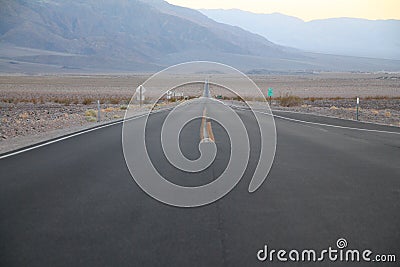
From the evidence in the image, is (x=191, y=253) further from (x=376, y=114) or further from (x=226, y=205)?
(x=376, y=114)

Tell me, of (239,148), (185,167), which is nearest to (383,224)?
(185,167)

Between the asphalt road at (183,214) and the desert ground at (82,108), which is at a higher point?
the asphalt road at (183,214)

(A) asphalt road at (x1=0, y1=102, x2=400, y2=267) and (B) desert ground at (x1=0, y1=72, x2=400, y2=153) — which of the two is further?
(B) desert ground at (x1=0, y1=72, x2=400, y2=153)

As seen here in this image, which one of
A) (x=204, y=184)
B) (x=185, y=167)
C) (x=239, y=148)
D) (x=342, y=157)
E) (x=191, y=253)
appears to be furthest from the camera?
(x=239, y=148)

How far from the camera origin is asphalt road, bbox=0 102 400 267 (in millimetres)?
5367

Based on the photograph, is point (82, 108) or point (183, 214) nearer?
point (183, 214)

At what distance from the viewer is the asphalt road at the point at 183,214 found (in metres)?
5.37

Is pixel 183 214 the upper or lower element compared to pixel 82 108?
upper

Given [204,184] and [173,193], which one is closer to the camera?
[173,193]

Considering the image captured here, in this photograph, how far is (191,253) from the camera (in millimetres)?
5301

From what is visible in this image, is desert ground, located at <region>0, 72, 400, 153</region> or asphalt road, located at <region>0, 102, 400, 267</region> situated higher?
asphalt road, located at <region>0, 102, 400, 267</region>

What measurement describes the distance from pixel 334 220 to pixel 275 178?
9.33ft

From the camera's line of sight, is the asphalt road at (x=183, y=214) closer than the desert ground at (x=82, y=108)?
Yes

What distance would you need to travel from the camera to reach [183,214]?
22.5 ft
